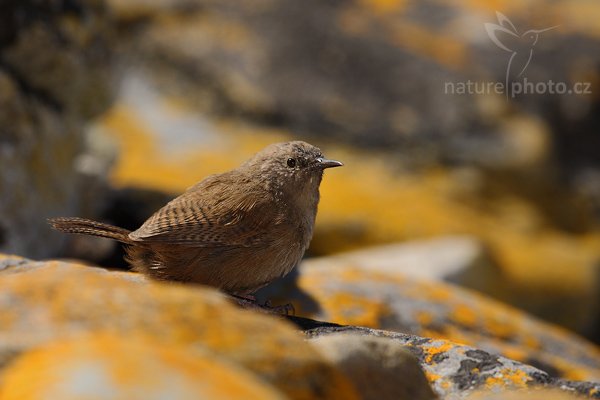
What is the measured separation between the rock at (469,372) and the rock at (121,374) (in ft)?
4.10

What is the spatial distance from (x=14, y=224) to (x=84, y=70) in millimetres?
1572

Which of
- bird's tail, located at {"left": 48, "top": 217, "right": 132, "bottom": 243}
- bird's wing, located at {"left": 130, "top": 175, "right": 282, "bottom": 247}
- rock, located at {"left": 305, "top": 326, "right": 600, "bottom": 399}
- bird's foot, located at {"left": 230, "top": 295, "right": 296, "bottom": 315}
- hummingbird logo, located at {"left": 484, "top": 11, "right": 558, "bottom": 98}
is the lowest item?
bird's foot, located at {"left": 230, "top": 295, "right": 296, "bottom": 315}

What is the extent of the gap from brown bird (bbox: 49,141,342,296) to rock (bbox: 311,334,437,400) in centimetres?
171

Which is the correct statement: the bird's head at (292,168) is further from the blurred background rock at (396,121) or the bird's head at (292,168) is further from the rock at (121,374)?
the blurred background rock at (396,121)

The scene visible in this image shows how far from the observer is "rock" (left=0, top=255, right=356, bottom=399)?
7.66 feet

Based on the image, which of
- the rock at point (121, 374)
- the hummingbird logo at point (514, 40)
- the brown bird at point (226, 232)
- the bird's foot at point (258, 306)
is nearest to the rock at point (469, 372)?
the bird's foot at point (258, 306)

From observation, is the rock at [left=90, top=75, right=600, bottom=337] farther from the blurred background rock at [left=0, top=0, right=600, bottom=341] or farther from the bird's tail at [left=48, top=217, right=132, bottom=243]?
the bird's tail at [left=48, top=217, right=132, bottom=243]

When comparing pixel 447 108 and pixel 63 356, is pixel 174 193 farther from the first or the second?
pixel 63 356

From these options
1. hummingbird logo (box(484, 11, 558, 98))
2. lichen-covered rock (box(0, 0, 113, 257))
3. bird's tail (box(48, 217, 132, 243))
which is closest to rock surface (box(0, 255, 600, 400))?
bird's tail (box(48, 217, 132, 243))

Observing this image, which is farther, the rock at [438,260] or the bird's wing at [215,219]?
the rock at [438,260]

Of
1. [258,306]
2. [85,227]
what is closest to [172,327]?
[258,306]

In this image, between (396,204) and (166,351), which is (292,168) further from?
(396,204)

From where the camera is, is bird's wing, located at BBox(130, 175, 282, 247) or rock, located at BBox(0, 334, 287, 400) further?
bird's wing, located at BBox(130, 175, 282, 247)

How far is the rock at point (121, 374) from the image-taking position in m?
1.92
